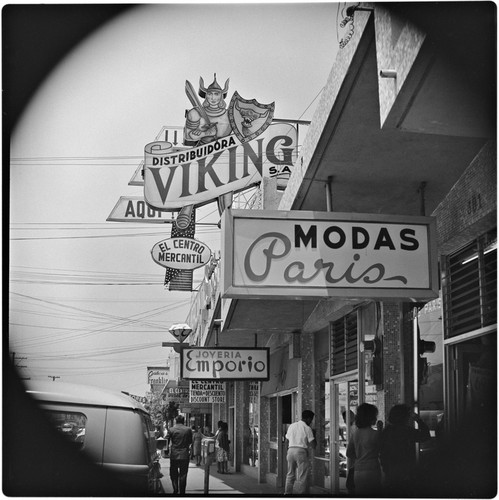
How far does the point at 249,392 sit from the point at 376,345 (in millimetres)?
14597

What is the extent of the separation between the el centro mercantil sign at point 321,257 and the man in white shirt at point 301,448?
16.3ft

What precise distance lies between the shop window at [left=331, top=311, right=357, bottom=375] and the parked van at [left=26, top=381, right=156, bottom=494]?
5.28 m

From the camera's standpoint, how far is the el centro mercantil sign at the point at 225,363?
16797 mm

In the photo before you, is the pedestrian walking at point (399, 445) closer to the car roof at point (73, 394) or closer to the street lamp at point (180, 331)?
the car roof at point (73, 394)

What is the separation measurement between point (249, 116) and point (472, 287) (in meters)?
9.65

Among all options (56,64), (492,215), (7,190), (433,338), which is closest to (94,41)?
(56,64)

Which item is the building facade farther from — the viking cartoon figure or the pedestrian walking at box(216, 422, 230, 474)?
the pedestrian walking at box(216, 422, 230, 474)

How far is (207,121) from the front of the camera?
1805cm

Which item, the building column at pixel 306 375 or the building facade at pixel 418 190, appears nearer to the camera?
the building facade at pixel 418 190

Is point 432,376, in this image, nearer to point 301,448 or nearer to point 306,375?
point 301,448

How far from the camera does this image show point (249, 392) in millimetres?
24891

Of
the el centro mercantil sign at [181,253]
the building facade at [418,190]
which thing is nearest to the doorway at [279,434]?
the el centro mercantil sign at [181,253]

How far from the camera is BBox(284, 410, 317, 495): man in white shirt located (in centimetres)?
1197

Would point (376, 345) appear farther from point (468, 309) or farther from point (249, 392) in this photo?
point (249, 392)
